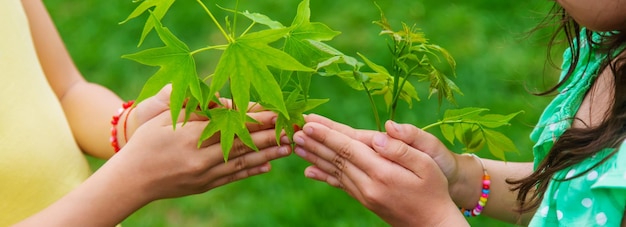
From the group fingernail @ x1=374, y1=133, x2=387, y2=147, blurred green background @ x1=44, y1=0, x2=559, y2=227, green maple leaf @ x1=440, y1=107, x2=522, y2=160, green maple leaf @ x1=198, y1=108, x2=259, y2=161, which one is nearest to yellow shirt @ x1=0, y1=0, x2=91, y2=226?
green maple leaf @ x1=198, y1=108, x2=259, y2=161

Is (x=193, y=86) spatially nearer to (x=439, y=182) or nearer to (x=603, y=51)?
(x=439, y=182)

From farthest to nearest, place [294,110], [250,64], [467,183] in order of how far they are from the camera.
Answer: [467,183] < [294,110] < [250,64]

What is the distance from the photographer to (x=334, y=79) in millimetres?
3611

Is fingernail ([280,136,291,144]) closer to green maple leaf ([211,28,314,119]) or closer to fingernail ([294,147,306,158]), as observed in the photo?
fingernail ([294,147,306,158])

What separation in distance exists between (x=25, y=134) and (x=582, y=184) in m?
1.05

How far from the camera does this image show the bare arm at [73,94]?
203 cm

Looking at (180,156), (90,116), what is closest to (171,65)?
(180,156)

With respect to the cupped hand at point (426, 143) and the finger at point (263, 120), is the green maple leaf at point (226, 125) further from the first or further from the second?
the cupped hand at point (426, 143)

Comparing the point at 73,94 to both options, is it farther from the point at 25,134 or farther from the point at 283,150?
the point at 283,150

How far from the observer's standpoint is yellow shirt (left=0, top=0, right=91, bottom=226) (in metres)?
1.77

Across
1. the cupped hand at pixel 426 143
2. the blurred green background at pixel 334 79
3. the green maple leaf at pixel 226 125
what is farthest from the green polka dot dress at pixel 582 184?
the blurred green background at pixel 334 79

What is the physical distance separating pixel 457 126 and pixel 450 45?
2.20 m

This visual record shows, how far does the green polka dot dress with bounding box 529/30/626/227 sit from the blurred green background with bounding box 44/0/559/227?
1.36m

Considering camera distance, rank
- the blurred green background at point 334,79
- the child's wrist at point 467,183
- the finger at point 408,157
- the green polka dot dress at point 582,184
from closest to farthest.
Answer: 1. the green polka dot dress at point 582,184
2. the finger at point 408,157
3. the child's wrist at point 467,183
4. the blurred green background at point 334,79
